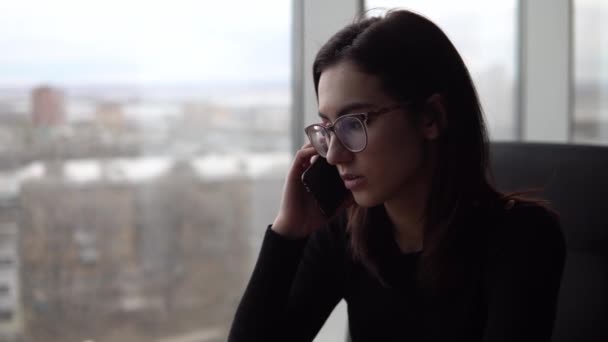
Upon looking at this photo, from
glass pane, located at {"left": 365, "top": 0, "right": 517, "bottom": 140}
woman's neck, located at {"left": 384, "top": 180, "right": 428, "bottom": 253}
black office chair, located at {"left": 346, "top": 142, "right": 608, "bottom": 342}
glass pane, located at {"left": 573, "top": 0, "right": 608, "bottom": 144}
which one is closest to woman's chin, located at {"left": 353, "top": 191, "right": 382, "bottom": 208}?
woman's neck, located at {"left": 384, "top": 180, "right": 428, "bottom": 253}

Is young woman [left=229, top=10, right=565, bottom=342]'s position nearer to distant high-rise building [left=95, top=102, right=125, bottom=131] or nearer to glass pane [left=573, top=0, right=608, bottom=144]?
distant high-rise building [left=95, top=102, right=125, bottom=131]

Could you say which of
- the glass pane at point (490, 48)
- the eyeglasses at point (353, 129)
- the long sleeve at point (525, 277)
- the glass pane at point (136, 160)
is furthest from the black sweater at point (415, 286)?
the glass pane at point (490, 48)

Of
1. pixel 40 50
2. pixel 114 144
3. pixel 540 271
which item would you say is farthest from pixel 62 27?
pixel 540 271

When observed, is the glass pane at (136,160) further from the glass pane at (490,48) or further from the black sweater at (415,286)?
the glass pane at (490,48)

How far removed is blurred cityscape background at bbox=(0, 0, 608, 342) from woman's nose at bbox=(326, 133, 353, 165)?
79 centimetres

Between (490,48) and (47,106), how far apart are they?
6.51 ft

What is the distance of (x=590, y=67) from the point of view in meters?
3.48

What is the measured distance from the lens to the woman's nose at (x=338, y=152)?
4.31ft

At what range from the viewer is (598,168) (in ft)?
4.72

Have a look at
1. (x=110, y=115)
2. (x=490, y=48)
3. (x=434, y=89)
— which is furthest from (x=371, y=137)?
(x=490, y=48)

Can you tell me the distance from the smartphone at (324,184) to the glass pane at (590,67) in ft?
7.45

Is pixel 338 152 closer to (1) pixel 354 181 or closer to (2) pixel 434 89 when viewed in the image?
(1) pixel 354 181

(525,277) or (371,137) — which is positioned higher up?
(371,137)

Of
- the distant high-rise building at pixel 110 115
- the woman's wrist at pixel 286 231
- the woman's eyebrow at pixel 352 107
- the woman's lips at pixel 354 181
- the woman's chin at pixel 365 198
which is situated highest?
the woman's eyebrow at pixel 352 107
